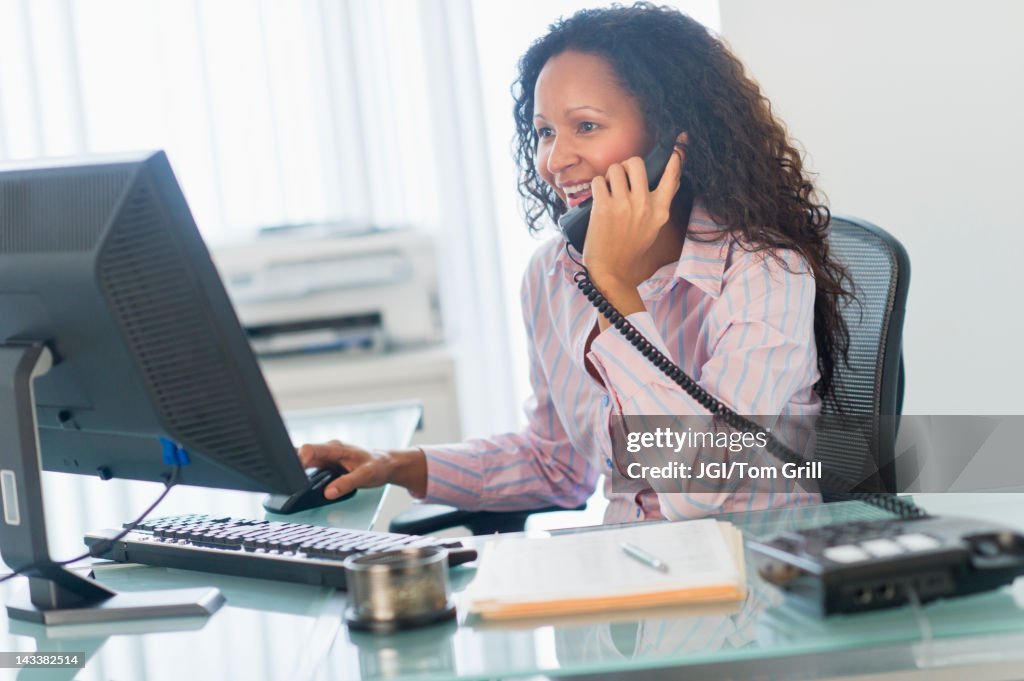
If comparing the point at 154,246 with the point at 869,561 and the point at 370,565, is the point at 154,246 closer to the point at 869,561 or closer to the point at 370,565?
the point at 370,565

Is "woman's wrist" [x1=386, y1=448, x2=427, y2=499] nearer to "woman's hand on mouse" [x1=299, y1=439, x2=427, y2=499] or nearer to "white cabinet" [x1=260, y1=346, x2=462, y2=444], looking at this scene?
"woman's hand on mouse" [x1=299, y1=439, x2=427, y2=499]

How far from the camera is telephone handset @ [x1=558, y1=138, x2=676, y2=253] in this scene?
4.93 ft

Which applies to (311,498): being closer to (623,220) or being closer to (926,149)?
(623,220)

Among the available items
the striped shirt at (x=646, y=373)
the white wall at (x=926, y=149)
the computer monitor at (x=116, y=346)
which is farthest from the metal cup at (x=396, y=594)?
the white wall at (x=926, y=149)

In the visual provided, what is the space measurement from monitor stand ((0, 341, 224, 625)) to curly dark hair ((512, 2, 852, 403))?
844 millimetres

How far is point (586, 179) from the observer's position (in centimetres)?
158

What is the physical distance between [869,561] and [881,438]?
64 cm

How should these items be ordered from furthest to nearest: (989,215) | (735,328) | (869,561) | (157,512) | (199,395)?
(989,215)
(157,512)
(735,328)
(199,395)
(869,561)

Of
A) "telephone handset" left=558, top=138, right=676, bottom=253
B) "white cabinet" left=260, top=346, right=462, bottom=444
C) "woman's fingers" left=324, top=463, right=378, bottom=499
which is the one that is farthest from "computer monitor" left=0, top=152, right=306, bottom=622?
"white cabinet" left=260, top=346, right=462, bottom=444

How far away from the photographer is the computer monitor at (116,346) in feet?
3.03

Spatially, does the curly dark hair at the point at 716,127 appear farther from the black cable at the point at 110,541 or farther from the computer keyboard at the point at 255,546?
the black cable at the point at 110,541

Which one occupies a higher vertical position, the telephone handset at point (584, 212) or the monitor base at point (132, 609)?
the telephone handset at point (584, 212)

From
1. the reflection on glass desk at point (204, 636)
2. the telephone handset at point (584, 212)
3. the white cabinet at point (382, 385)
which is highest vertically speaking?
the telephone handset at point (584, 212)

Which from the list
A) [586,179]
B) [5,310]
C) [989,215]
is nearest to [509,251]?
[989,215]
